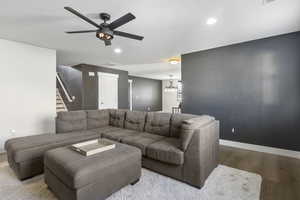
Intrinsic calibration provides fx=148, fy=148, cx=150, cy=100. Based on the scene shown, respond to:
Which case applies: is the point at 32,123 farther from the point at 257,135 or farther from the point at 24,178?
the point at 257,135

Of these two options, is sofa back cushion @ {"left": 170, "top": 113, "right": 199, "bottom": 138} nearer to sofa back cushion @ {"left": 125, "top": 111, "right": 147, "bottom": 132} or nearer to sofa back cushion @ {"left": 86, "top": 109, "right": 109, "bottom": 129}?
sofa back cushion @ {"left": 125, "top": 111, "right": 147, "bottom": 132}

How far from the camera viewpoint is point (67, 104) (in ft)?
21.5

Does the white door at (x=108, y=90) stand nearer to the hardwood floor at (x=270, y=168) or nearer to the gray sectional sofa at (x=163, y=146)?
the gray sectional sofa at (x=163, y=146)

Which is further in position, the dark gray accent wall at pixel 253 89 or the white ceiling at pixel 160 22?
the dark gray accent wall at pixel 253 89

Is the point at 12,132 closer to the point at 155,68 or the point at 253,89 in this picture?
the point at 155,68

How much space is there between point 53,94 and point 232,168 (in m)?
4.52

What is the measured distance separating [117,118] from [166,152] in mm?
1919

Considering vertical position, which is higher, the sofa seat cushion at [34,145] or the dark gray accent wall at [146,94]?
the dark gray accent wall at [146,94]

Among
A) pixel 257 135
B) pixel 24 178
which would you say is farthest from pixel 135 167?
pixel 257 135

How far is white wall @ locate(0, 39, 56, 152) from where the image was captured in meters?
3.33

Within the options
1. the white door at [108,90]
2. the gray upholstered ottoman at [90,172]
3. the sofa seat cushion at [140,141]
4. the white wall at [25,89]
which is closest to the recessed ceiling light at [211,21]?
the sofa seat cushion at [140,141]

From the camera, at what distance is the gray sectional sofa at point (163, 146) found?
6.44 ft

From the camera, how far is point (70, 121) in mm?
3164

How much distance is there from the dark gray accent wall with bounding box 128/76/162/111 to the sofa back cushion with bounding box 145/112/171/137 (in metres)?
6.42
